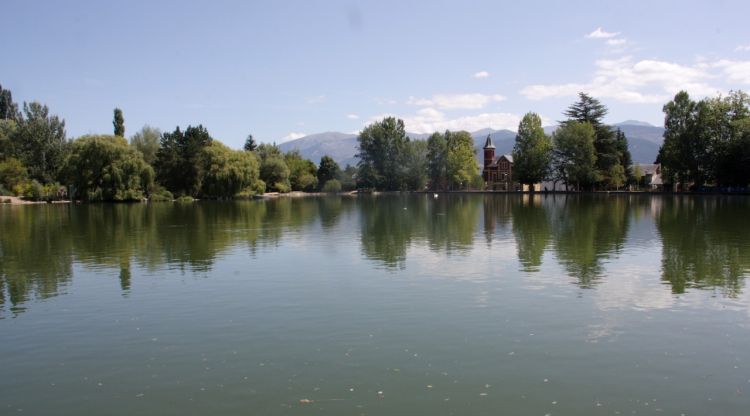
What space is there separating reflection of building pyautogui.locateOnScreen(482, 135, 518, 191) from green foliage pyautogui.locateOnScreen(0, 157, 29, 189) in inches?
4223

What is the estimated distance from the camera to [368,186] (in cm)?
14875

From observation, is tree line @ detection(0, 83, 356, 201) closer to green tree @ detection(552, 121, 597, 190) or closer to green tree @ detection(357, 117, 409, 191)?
green tree @ detection(357, 117, 409, 191)

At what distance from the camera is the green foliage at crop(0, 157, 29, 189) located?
3438 inches

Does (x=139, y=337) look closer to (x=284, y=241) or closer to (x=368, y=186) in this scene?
(x=284, y=241)

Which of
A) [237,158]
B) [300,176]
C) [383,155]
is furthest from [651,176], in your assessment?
[237,158]

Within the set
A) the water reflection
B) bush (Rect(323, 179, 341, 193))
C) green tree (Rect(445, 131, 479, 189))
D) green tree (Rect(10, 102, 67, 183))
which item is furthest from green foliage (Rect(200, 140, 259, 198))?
green tree (Rect(445, 131, 479, 189))

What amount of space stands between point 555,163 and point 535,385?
110531mm

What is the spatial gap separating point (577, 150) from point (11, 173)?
312 ft

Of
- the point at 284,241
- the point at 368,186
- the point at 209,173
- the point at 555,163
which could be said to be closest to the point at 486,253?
the point at 284,241

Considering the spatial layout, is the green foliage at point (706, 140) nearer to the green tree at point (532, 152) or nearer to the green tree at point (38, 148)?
the green tree at point (532, 152)

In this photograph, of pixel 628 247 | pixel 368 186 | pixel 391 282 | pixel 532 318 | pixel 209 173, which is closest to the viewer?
pixel 532 318

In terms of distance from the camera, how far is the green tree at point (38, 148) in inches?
3733

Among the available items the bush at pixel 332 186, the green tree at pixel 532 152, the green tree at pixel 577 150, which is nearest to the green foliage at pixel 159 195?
the bush at pixel 332 186

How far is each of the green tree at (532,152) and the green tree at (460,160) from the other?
768 inches
